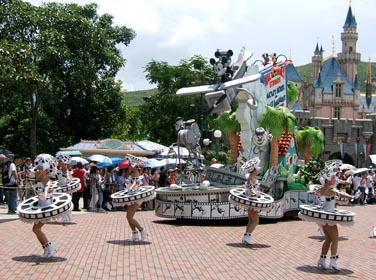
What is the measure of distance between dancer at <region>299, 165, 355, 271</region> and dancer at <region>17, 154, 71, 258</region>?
4.26 meters

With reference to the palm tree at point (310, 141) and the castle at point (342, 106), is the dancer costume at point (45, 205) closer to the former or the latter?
the palm tree at point (310, 141)

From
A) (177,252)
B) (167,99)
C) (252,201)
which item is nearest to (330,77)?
(167,99)

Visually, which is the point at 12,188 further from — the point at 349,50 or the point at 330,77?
the point at 349,50

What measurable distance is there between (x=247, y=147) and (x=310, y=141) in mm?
5226

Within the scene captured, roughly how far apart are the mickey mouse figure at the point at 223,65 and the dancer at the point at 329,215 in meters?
8.31

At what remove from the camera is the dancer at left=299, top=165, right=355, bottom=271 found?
418 inches

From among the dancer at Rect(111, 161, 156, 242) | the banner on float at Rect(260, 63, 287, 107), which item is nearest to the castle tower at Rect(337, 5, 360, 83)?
the banner on float at Rect(260, 63, 287, 107)

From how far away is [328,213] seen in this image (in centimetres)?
1062

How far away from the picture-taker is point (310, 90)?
3580 inches

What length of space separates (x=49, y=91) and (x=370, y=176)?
18.8 meters

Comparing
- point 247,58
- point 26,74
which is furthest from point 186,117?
point 26,74

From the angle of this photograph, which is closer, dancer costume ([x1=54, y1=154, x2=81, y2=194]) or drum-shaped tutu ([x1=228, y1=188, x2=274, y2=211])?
drum-shaped tutu ([x1=228, y1=188, x2=274, y2=211])

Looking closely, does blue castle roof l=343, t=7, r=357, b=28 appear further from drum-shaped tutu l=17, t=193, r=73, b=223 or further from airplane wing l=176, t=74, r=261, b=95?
drum-shaped tutu l=17, t=193, r=73, b=223

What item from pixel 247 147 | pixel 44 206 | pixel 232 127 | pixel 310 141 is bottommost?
pixel 44 206
